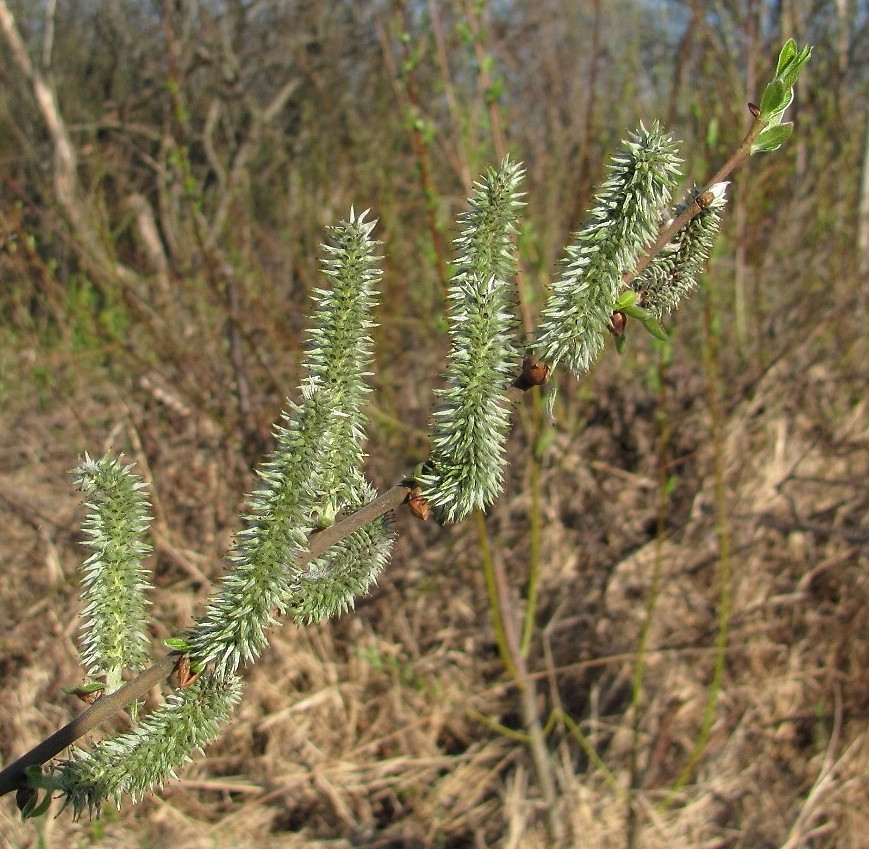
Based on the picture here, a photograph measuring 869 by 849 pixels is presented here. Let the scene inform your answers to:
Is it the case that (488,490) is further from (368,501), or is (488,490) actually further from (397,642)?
(397,642)

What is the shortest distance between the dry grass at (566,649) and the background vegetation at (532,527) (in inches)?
0.5

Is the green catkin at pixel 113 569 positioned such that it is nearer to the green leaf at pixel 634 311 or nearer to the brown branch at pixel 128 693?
the brown branch at pixel 128 693

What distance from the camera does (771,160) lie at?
12.0 ft

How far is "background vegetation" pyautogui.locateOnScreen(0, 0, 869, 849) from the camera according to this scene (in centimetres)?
288

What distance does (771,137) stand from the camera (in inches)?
36.6

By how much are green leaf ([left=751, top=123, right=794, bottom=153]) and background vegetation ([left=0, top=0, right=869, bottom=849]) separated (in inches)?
51.4

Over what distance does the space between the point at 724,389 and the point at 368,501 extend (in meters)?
3.23

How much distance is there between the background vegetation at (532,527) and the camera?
9.46 feet

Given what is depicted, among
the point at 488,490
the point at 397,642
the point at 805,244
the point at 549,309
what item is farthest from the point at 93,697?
the point at 805,244

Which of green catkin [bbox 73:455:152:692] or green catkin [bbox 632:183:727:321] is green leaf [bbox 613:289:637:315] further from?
green catkin [bbox 73:455:152:692]

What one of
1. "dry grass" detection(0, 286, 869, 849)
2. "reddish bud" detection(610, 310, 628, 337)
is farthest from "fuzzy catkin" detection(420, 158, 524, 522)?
"dry grass" detection(0, 286, 869, 849)

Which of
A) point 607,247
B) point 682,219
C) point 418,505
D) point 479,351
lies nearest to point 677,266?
point 682,219

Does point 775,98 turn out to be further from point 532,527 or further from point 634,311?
point 532,527

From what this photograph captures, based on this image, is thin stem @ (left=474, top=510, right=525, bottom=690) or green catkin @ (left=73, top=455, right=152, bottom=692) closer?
green catkin @ (left=73, top=455, right=152, bottom=692)
